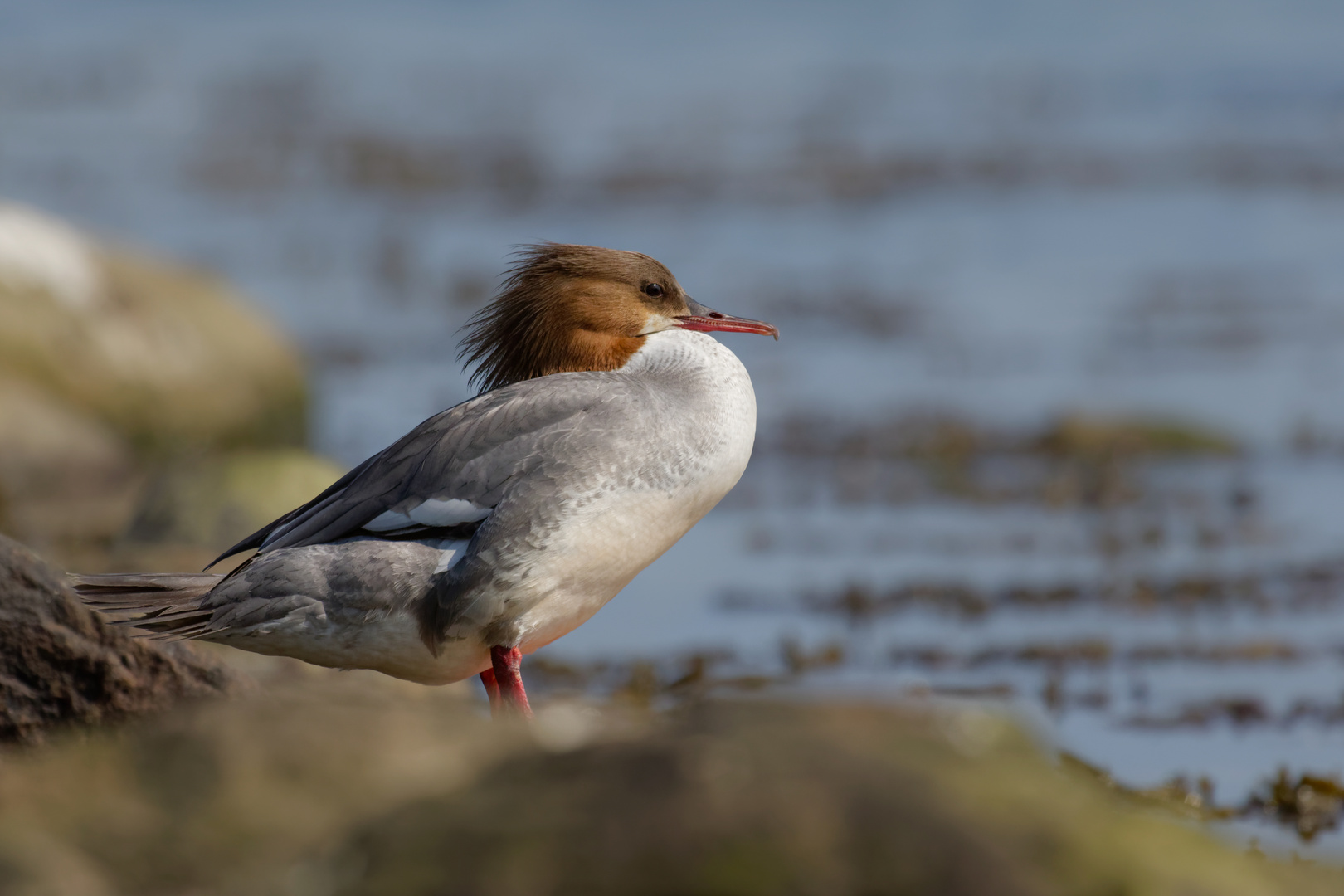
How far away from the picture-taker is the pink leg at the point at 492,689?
3.94 meters

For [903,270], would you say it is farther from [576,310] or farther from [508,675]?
[508,675]

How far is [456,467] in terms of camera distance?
394 centimetres

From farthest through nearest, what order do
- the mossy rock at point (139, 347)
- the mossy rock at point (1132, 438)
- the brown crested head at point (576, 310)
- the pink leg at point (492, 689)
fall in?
1. the mossy rock at point (1132, 438)
2. the mossy rock at point (139, 347)
3. the brown crested head at point (576, 310)
4. the pink leg at point (492, 689)

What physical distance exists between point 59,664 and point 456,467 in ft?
3.16

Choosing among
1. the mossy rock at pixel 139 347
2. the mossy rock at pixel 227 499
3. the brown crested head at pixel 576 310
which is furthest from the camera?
the mossy rock at pixel 139 347

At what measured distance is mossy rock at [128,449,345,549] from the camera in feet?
24.7

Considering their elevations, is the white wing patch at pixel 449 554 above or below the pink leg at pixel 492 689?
above

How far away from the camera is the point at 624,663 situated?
21.1 ft

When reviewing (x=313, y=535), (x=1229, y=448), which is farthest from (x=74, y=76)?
(x=313, y=535)

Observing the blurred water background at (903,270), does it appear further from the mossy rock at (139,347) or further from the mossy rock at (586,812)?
the mossy rock at (586,812)

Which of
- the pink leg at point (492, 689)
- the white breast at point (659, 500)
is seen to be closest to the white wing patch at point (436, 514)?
the white breast at point (659, 500)

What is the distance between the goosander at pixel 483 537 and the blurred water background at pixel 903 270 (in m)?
1.63

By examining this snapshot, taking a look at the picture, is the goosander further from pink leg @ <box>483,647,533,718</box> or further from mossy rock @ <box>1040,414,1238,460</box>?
mossy rock @ <box>1040,414,1238,460</box>

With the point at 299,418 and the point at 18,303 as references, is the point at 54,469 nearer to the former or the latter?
the point at 18,303
